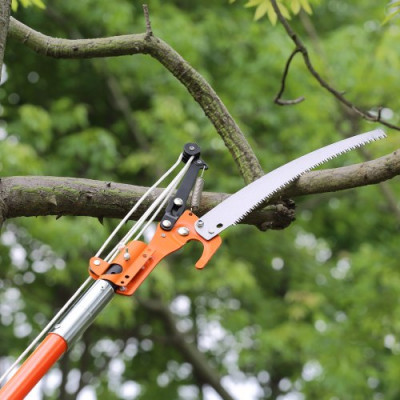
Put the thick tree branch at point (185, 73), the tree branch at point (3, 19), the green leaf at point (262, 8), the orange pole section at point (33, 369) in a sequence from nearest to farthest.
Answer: the orange pole section at point (33, 369) < the tree branch at point (3, 19) < the thick tree branch at point (185, 73) < the green leaf at point (262, 8)

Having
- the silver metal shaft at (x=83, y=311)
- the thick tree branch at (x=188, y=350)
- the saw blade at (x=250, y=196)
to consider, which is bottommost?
the thick tree branch at (x=188, y=350)

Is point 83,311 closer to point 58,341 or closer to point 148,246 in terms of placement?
point 58,341

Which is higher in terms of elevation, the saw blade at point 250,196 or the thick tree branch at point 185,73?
the thick tree branch at point 185,73

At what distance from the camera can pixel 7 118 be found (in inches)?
307

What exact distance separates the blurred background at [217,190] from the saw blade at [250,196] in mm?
4196

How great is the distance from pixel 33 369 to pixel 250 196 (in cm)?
78

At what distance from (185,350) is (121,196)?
21.8 feet

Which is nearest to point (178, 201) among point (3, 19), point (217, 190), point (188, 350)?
point (3, 19)

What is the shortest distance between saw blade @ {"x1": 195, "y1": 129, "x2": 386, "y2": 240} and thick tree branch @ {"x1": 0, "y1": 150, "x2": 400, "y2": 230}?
0.04 metres

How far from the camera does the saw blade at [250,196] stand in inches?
84.7

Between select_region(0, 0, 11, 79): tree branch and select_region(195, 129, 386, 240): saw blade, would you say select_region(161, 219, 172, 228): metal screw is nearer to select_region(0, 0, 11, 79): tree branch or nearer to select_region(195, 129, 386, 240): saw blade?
select_region(195, 129, 386, 240): saw blade

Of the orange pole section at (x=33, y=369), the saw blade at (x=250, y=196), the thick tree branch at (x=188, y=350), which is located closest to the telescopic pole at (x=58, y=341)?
the orange pole section at (x=33, y=369)

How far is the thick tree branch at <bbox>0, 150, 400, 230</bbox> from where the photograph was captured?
2.17m

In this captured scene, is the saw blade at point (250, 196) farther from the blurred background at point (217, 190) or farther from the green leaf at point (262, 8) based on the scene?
the blurred background at point (217, 190)
